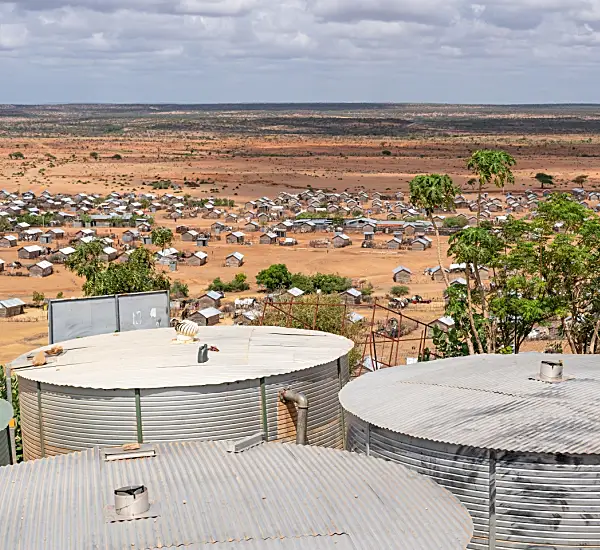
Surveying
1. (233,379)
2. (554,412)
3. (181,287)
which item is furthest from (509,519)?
(181,287)

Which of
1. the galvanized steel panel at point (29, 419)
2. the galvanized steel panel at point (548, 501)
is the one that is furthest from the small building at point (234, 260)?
the galvanized steel panel at point (548, 501)

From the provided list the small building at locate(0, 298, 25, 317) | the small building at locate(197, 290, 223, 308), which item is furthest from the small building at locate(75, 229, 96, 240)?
the small building at locate(197, 290, 223, 308)

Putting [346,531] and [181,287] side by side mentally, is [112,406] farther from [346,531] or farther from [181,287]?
[181,287]

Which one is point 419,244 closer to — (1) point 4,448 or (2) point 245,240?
(2) point 245,240

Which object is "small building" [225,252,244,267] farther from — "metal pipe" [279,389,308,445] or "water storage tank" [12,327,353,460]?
"metal pipe" [279,389,308,445]

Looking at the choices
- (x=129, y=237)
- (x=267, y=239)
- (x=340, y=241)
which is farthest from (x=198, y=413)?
(x=129, y=237)

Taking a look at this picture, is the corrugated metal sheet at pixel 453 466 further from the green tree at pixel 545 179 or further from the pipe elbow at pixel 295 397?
the green tree at pixel 545 179

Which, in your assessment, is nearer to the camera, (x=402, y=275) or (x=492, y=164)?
(x=492, y=164)
